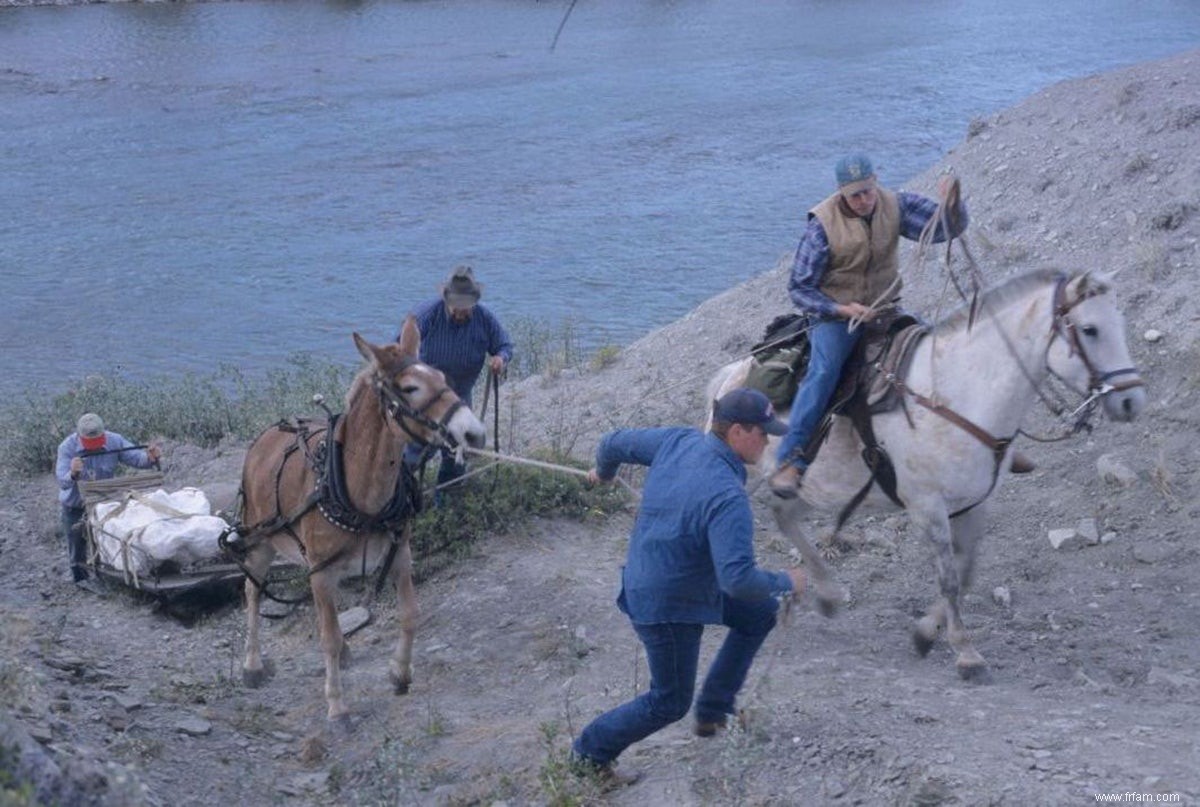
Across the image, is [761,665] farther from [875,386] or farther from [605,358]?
[605,358]

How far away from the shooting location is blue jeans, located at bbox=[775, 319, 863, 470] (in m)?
7.99

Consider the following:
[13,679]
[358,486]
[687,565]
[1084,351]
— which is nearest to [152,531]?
[358,486]

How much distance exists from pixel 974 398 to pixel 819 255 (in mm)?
1181

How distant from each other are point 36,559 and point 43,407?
368 centimetres

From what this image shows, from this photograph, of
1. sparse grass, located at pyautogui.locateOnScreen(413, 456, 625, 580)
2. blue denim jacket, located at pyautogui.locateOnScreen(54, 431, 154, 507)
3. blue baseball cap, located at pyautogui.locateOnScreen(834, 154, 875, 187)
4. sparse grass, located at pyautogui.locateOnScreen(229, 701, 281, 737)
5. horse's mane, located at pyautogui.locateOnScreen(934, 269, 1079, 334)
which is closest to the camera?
horse's mane, located at pyautogui.locateOnScreen(934, 269, 1079, 334)

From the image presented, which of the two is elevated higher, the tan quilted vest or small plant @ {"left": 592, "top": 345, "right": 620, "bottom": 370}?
the tan quilted vest

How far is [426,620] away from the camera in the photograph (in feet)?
29.9

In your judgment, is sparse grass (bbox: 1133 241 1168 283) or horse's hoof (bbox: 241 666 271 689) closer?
horse's hoof (bbox: 241 666 271 689)

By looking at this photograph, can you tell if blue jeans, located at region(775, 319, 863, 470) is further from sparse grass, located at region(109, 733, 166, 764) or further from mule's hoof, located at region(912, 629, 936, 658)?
sparse grass, located at region(109, 733, 166, 764)

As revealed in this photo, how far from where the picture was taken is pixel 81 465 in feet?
34.0

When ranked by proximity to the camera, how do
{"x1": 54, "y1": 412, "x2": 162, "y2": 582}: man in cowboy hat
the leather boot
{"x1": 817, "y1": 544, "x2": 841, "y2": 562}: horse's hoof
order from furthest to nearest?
1. {"x1": 54, "y1": 412, "x2": 162, "y2": 582}: man in cowboy hat
2. {"x1": 817, "y1": 544, "x2": 841, "y2": 562}: horse's hoof
3. the leather boot

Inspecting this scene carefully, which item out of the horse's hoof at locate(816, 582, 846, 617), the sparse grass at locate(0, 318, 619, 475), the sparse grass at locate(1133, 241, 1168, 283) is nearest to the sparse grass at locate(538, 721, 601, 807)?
the horse's hoof at locate(816, 582, 846, 617)

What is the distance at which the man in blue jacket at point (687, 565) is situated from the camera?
5.77 meters

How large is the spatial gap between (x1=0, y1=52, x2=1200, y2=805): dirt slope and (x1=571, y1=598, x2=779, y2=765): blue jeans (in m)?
0.21
